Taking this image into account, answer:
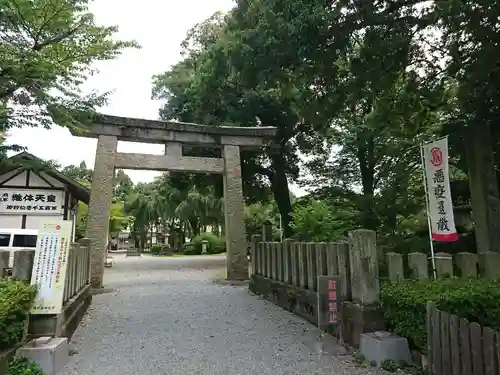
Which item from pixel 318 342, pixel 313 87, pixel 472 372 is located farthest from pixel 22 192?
pixel 472 372

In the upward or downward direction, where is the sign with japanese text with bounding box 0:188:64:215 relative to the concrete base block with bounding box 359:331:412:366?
upward

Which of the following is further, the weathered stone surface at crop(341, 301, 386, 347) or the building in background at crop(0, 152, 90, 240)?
the building in background at crop(0, 152, 90, 240)

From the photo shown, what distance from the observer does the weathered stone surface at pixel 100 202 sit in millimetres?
10414

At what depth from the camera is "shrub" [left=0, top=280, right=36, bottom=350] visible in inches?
145

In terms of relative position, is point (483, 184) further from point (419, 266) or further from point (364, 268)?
point (364, 268)

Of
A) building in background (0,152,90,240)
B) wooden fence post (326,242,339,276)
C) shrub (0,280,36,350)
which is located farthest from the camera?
building in background (0,152,90,240)

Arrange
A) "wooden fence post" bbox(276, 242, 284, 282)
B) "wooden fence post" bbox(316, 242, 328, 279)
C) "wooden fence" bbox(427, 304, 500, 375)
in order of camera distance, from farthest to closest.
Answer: "wooden fence post" bbox(276, 242, 284, 282) → "wooden fence post" bbox(316, 242, 328, 279) → "wooden fence" bbox(427, 304, 500, 375)

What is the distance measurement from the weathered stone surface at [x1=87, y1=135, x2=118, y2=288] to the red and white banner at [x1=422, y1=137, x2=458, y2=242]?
27.2 feet

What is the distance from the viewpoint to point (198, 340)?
5.66m

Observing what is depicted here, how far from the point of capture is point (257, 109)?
15.2 metres

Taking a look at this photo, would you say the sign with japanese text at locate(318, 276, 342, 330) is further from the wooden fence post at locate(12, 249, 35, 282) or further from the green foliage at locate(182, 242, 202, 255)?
the green foliage at locate(182, 242, 202, 255)

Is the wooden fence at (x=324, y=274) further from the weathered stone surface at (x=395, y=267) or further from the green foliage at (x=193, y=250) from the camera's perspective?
the green foliage at (x=193, y=250)

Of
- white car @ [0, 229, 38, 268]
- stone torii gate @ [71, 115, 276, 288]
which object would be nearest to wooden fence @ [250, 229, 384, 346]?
stone torii gate @ [71, 115, 276, 288]

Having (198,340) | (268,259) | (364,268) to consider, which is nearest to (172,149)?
(268,259)
